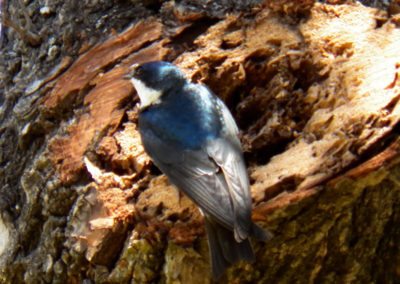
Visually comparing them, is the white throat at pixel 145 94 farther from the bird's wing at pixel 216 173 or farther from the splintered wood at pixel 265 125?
the bird's wing at pixel 216 173

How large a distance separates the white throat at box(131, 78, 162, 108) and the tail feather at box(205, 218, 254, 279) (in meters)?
0.59

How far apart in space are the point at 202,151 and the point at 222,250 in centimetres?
47

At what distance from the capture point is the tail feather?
2.50 metres

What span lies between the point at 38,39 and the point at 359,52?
1118 mm

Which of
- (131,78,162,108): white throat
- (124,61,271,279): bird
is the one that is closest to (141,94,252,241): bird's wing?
(124,61,271,279): bird

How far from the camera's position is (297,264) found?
264cm

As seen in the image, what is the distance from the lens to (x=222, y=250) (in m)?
2.50

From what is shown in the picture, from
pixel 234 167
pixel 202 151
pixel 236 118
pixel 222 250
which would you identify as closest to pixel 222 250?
pixel 222 250

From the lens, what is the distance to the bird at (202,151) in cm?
251

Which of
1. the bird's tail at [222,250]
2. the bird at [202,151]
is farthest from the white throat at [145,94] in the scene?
the bird's tail at [222,250]

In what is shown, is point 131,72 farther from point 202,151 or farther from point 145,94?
point 202,151

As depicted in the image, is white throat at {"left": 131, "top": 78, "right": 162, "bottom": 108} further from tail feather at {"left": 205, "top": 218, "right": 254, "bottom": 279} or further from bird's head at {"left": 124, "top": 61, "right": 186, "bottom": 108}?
tail feather at {"left": 205, "top": 218, "right": 254, "bottom": 279}

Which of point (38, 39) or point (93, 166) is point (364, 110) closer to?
point (93, 166)

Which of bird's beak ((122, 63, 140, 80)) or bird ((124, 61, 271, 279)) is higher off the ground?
bird's beak ((122, 63, 140, 80))
